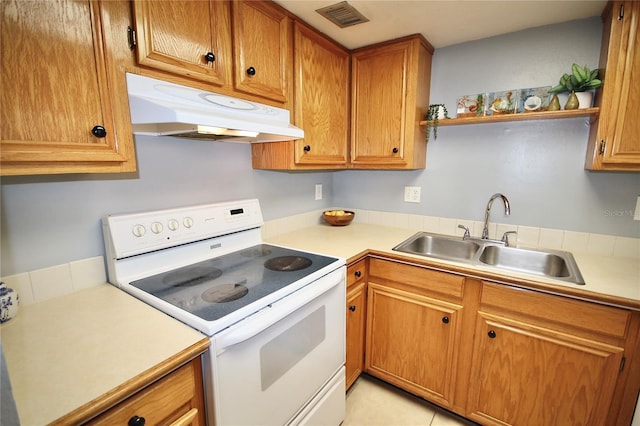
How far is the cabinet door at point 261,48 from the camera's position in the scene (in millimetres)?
1292

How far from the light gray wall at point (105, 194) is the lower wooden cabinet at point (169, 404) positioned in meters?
0.70

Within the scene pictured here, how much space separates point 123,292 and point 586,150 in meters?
2.33

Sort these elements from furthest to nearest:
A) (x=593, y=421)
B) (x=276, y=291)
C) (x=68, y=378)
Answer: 1. (x=593, y=421)
2. (x=276, y=291)
3. (x=68, y=378)

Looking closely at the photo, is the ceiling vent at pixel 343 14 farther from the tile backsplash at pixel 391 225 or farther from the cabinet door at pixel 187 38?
the tile backsplash at pixel 391 225

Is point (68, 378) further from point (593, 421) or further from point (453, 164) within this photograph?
point (453, 164)

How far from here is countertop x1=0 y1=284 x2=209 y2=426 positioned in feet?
2.07

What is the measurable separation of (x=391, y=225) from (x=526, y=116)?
3.57 ft

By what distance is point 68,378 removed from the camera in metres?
0.69

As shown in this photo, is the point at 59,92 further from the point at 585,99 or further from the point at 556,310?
the point at 585,99

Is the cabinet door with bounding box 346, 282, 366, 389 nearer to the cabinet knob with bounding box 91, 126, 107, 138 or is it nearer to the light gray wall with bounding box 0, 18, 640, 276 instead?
the light gray wall with bounding box 0, 18, 640, 276

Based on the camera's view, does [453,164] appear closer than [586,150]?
No

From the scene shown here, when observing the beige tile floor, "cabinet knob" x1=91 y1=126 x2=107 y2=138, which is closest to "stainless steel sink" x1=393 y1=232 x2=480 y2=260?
the beige tile floor

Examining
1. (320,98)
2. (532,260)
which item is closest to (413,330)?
(532,260)

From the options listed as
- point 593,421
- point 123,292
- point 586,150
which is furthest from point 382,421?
point 586,150
